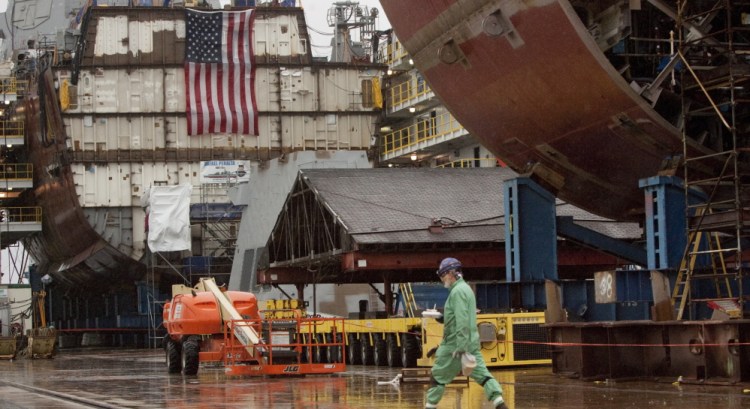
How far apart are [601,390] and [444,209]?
15355mm

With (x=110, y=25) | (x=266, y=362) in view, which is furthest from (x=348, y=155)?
(x=266, y=362)

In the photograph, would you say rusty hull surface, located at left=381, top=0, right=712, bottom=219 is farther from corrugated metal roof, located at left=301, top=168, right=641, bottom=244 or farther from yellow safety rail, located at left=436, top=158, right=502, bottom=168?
yellow safety rail, located at left=436, top=158, right=502, bottom=168

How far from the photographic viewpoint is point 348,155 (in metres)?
52.7

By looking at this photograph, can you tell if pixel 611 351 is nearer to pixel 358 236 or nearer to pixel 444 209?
pixel 358 236

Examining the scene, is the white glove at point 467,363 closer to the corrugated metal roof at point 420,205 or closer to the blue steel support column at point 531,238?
the blue steel support column at point 531,238

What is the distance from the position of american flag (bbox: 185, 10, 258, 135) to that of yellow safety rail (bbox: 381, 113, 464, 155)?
25.0 ft

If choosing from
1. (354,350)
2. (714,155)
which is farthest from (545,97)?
(354,350)

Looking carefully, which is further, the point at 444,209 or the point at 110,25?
the point at 110,25

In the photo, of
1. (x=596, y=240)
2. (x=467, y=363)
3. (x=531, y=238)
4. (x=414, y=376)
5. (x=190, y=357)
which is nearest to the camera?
(x=467, y=363)

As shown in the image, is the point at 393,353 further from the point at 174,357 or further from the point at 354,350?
the point at 174,357

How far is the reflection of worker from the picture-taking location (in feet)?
38.9

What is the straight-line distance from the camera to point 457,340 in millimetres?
11844

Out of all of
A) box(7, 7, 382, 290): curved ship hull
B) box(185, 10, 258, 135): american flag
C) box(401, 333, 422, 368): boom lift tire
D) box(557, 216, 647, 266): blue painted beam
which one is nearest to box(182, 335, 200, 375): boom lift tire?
box(401, 333, 422, 368): boom lift tire

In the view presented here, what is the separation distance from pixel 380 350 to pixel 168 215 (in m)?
34.0
